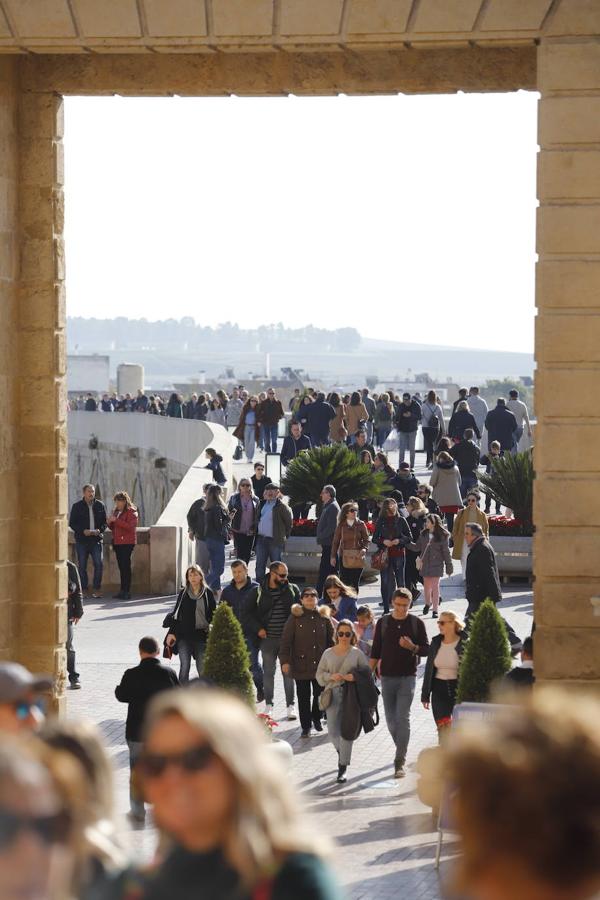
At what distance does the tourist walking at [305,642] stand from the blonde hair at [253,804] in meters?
12.1

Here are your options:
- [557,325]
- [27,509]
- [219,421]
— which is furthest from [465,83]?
[219,421]

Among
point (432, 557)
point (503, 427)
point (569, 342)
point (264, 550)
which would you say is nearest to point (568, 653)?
point (569, 342)

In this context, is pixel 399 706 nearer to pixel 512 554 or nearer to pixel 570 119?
pixel 570 119

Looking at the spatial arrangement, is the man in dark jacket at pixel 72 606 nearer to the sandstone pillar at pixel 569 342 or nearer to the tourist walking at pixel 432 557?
the tourist walking at pixel 432 557

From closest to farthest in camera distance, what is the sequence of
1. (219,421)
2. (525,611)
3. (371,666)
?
1. (371,666)
2. (525,611)
3. (219,421)

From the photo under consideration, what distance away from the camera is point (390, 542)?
73.1 feet

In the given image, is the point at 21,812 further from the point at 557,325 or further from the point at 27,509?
the point at 27,509

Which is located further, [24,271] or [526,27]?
[24,271]

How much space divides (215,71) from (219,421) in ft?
116

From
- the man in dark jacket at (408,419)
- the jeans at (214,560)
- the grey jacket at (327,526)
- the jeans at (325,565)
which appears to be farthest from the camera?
the man in dark jacket at (408,419)

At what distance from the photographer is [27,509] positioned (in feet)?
45.3

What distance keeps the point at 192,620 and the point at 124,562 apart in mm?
8483

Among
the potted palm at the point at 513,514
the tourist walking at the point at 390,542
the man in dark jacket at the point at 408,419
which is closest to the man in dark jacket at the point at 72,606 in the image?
the tourist walking at the point at 390,542

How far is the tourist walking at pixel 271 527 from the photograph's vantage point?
24.2 metres
